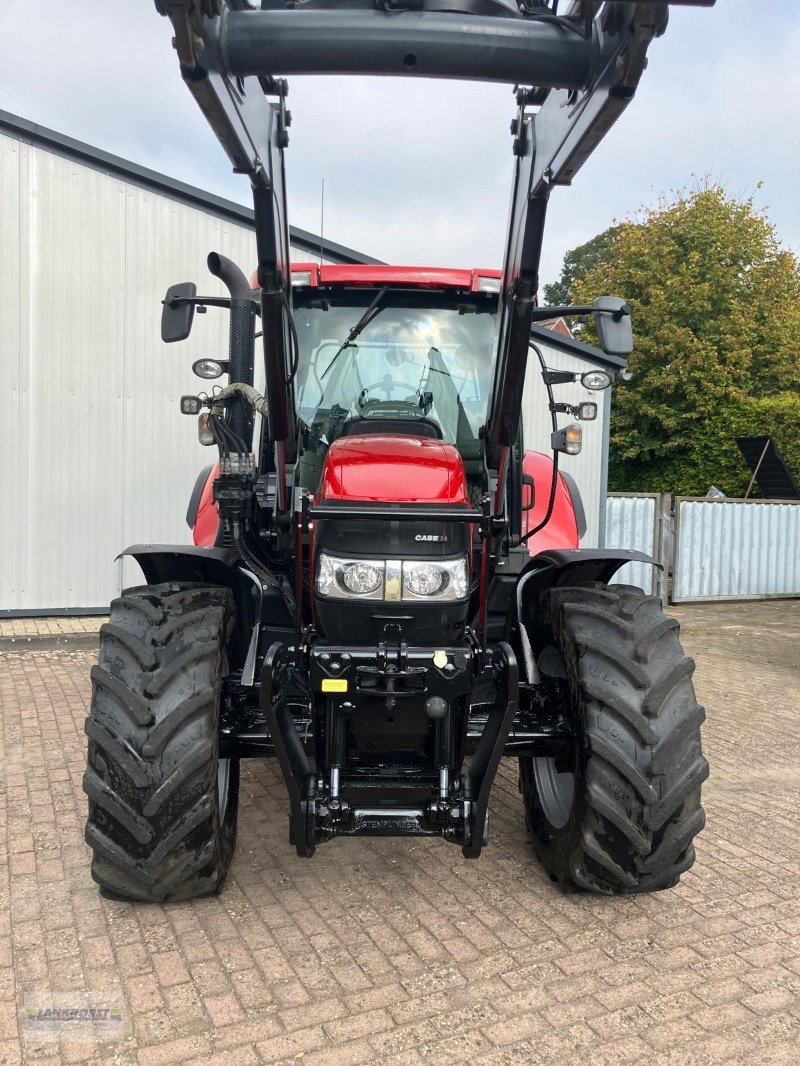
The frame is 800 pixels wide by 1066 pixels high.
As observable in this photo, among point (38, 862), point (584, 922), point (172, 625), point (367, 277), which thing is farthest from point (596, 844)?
point (367, 277)

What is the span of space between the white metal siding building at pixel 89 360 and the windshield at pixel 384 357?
5885mm

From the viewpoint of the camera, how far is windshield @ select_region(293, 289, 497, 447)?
12.9 ft

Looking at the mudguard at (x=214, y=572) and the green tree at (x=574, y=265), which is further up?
the green tree at (x=574, y=265)

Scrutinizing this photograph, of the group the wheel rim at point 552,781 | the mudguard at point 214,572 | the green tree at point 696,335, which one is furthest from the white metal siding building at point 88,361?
the green tree at point 696,335

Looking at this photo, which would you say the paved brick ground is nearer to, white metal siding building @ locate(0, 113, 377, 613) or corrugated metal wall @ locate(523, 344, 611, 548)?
white metal siding building @ locate(0, 113, 377, 613)

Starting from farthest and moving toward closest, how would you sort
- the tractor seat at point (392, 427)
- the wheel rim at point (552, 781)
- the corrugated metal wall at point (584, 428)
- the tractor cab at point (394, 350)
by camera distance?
the corrugated metal wall at point (584, 428) → the tractor cab at point (394, 350) → the tractor seat at point (392, 427) → the wheel rim at point (552, 781)

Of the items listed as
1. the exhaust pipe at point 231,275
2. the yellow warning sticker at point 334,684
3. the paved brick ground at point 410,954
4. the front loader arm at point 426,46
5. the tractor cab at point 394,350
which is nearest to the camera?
the front loader arm at point 426,46

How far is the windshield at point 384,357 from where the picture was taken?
155 inches

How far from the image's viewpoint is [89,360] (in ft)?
30.0

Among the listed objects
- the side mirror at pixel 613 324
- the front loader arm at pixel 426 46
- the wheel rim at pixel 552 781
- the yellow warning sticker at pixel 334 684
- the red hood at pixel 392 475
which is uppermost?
the front loader arm at pixel 426 46

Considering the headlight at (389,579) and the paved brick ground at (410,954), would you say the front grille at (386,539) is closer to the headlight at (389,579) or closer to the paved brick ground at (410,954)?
the headlight at (389,579)

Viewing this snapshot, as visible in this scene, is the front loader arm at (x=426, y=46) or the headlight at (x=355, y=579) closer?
the front loader arm at (x=426, y=46)

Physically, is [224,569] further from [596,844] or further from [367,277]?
[596,844]

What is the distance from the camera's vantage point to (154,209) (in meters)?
9.37
